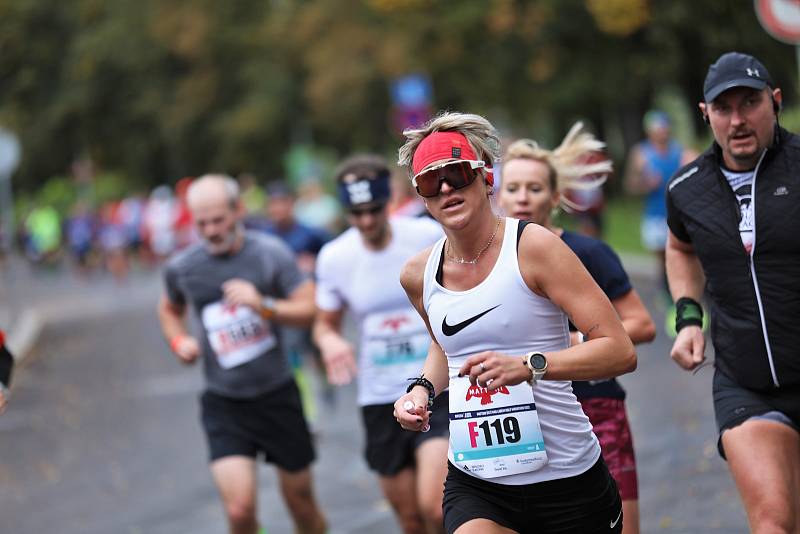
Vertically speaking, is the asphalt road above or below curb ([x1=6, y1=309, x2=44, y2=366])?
below

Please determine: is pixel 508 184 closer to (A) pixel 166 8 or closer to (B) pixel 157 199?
(B) pixel 157 199

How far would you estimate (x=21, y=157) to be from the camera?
68.4 m

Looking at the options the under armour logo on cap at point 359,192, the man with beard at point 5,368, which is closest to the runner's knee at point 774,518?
the under armour logo on cap at point 359,192

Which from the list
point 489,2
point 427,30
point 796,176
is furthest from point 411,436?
point 427,30

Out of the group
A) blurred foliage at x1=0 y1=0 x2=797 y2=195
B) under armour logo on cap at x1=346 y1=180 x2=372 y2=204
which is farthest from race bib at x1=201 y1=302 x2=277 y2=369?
blurred foliage at x1=0 y1=0 x2=797 y2=195

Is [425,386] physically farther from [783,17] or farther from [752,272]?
[783,17]

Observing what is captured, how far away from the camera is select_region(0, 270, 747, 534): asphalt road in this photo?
27.9ft

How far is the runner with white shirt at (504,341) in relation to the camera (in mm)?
4355

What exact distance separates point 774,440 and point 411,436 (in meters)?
2.41

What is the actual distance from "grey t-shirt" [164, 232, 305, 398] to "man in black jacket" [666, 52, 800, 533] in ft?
9.58

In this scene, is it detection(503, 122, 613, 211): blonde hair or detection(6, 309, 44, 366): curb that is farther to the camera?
detection(6, 309, 44, 366): curb

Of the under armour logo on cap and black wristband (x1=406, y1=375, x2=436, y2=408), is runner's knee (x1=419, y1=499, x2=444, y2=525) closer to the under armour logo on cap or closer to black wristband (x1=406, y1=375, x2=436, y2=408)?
the under armour logo on cap

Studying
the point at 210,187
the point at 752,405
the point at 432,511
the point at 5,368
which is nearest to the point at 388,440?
the point at 432,511

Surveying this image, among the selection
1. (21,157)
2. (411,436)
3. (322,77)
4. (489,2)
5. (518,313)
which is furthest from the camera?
(21,157)
